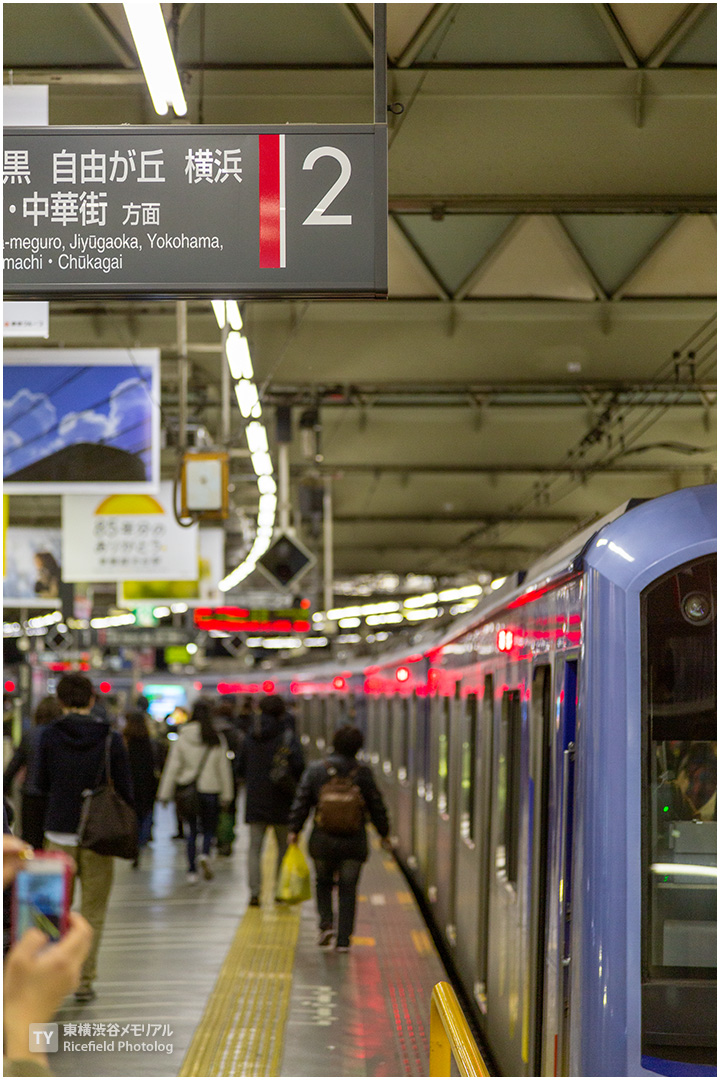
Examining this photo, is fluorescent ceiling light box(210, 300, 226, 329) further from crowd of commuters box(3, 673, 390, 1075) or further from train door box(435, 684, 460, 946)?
train door box(435, 684, 460, 946)

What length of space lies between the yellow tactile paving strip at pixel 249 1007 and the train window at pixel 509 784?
1.65 metres

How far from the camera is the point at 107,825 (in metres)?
7.80

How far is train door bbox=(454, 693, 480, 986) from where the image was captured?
7.92 meters

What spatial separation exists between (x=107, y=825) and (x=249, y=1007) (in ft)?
4.57

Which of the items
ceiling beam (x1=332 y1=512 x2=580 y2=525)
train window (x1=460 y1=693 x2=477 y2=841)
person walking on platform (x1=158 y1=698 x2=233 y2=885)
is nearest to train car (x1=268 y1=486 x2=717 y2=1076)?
train window (x1=460 y1=693 x2=477 y2=841)

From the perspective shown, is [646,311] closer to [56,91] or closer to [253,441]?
[253,441]

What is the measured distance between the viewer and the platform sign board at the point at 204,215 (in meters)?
4.57

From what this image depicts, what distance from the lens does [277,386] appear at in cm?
1326

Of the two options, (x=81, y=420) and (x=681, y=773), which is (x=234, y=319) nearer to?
(x=81, y=420)

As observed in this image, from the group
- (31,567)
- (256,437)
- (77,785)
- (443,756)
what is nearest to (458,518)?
(31,567)

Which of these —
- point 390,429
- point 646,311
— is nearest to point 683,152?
point 646,311

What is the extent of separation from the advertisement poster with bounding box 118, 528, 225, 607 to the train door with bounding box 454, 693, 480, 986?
7.43 m

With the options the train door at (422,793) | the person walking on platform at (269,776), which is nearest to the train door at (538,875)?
the person walking on platform at (269,776)

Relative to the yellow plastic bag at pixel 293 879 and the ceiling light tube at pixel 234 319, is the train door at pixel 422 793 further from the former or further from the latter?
the ceiling light tube at pixel 234 319
